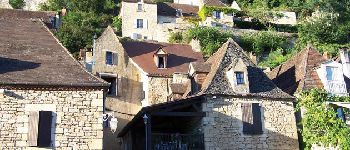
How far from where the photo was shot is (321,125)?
59.8ft

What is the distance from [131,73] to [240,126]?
983cm

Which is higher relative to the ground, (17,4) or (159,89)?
(17,4)

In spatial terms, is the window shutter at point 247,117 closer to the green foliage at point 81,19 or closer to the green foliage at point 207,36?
the green foliage at point 207,36

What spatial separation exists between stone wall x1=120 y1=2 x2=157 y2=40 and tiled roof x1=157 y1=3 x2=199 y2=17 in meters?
1.98

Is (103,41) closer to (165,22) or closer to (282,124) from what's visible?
(282,124)

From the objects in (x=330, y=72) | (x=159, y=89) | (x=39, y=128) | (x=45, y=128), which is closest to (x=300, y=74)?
(x=330, y=72)

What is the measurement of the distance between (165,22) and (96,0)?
8.64 meters

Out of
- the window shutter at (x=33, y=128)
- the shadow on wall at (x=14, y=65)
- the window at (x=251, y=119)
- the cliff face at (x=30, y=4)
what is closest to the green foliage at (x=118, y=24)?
the cliff face at (x=30, y=4)

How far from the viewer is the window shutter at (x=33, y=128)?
15.5 meters

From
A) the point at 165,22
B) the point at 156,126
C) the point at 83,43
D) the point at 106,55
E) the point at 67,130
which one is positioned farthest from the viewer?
the point at 165,22

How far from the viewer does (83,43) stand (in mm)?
39500

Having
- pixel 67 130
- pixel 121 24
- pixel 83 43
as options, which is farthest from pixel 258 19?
pixel 67 130

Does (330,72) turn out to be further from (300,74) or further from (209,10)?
(209,10)

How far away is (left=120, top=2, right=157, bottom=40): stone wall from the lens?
45.4m
